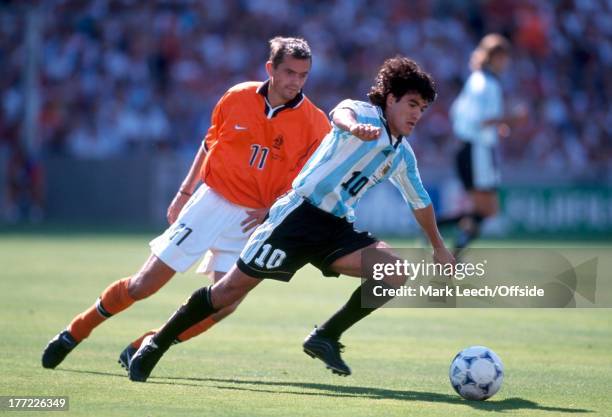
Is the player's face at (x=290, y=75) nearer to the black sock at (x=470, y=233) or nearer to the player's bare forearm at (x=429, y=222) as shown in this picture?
the player's bare forearm at (x=429, y=222)

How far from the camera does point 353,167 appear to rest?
7.00 m

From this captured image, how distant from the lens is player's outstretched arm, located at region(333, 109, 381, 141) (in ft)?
20.9

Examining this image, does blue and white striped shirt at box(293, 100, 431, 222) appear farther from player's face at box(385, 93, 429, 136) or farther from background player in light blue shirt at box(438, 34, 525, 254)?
background player in light blue shirt at box(438, 34, 525, 254)

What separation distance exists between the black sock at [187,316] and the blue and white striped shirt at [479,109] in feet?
26.0

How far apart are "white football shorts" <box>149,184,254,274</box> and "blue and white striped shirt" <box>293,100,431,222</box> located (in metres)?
0.86

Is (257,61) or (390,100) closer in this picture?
(390,100)

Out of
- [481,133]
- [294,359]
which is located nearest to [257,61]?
[481,133]

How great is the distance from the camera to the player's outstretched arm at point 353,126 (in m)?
6.37

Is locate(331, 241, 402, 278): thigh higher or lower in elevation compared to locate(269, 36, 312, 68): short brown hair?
lower

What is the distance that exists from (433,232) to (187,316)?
1644 mm

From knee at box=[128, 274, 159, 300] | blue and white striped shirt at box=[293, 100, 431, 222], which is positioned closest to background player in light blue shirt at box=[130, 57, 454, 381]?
blue and white striped shirt at box=[293, 100, 431, 222]

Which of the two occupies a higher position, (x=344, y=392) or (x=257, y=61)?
(x=257, y=61)

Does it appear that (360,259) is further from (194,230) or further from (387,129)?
(194,230)

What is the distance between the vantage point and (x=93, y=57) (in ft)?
84.8
